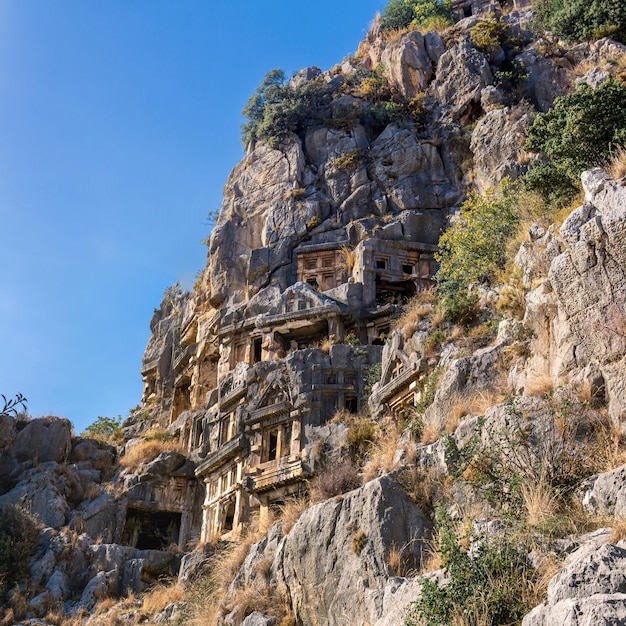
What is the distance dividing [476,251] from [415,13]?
33.9 metres

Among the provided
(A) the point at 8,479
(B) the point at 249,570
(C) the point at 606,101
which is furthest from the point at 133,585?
(C) the point at 606,101

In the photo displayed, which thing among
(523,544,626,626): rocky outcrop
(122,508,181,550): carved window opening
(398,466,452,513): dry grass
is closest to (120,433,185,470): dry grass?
(122,508,181,550): carved window opening

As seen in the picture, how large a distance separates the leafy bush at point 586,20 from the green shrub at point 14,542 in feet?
115

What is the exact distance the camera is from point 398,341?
78.7ft

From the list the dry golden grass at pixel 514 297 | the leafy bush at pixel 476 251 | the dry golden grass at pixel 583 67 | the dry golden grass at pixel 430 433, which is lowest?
the dry golden grass at pixel 430 433

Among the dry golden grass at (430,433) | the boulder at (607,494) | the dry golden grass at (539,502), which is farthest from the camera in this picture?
the dry golden grass at (430,433)

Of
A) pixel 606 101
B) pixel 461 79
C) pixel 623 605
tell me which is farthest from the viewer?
pixel 461 79

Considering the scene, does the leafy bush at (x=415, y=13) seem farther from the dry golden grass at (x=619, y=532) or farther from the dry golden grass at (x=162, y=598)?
the dry golden grass at (x=619, y=532)

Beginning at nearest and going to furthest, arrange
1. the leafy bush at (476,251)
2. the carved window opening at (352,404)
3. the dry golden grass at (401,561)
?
the dry golden grass at (401,561), the leafy bush at (476,251), the carved window opening at (352,404)

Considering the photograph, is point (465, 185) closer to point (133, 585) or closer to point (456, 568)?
point (133, 585)

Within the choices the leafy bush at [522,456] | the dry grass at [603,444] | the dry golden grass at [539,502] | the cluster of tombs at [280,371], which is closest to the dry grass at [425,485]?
the leafy bush at [522,456]

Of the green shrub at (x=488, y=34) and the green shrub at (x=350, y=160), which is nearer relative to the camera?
the green shrub at (x=350, y=160)

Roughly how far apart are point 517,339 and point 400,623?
24.4ft

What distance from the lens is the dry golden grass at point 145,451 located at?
34.2m
